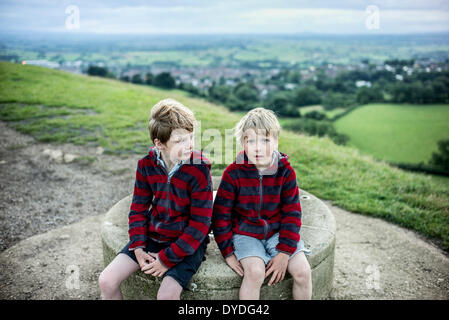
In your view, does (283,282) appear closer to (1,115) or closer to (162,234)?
(162,234)

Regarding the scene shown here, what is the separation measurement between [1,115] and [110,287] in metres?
11.0

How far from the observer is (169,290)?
9.27 ft

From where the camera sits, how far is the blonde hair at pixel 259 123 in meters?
3.12

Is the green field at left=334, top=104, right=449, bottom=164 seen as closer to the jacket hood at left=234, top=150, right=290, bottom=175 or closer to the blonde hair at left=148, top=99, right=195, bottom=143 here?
the jacket hood at left=234, top=150, right=290, bottom=175

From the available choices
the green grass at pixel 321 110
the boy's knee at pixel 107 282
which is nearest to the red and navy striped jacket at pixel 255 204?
the boy's knee at pixel 107 282

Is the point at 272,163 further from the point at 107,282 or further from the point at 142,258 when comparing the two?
the point at 107,282

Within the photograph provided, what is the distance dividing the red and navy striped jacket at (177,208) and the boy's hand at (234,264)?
0.34 metres

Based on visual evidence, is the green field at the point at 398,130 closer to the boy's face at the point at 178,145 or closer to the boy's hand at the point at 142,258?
the boy's face at the point at 178,145

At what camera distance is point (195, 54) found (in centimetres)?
5956

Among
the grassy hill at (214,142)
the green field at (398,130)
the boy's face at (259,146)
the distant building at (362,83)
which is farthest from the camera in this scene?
the distant building at (362,83)

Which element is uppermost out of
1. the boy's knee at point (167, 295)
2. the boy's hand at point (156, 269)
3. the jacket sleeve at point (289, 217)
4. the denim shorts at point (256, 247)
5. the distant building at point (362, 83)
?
the distant building at point (362, 83)
